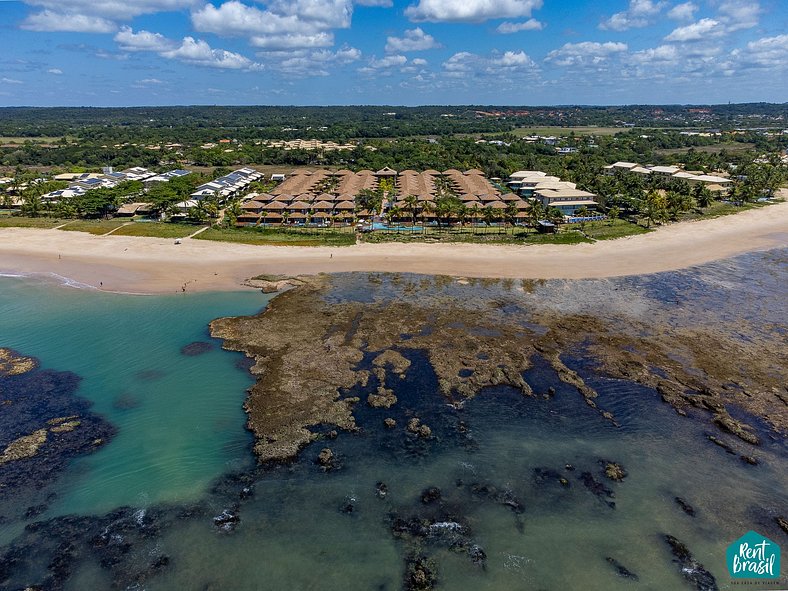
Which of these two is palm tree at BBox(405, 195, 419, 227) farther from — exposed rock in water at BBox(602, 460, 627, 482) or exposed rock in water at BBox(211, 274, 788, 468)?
exposed rock in water at BBox(602, 460, 627, 482)

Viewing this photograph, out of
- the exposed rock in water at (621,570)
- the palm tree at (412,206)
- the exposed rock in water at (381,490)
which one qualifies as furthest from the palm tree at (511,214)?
the exposed rock in water at (621,570)

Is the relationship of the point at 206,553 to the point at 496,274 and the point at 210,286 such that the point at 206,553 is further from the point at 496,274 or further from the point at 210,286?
the point at 496,274

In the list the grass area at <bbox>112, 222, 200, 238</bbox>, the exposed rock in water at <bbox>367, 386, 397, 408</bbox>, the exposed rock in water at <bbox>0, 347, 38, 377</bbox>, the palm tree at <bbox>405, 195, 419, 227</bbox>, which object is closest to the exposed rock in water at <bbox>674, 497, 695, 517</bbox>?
the exposed rock in water at <bbox>367, 386, 397, 408</bbox>

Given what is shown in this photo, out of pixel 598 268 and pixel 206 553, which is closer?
pixel 206 553

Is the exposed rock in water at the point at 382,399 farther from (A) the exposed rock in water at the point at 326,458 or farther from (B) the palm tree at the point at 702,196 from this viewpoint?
(B) the palm tree at the point at 702,196

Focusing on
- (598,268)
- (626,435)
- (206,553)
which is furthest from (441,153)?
(206,553)
